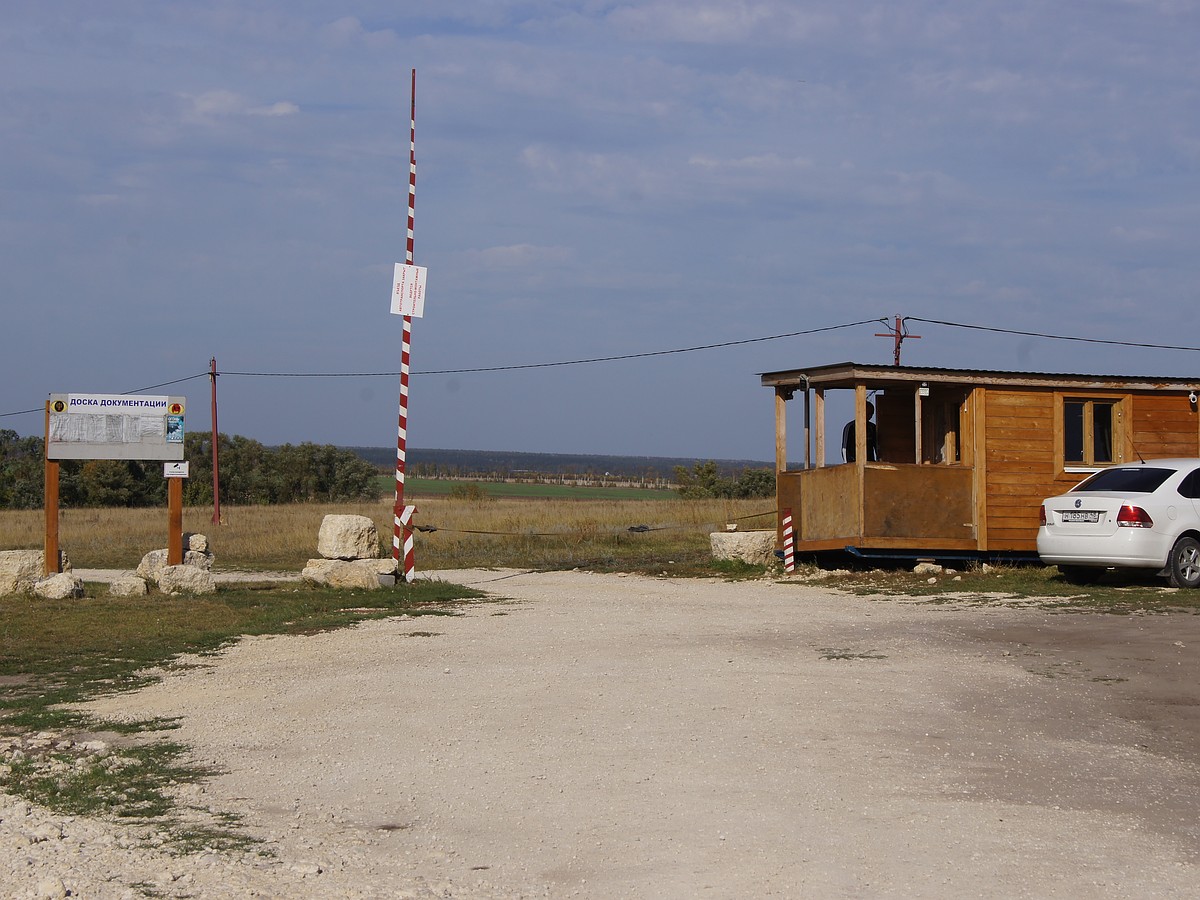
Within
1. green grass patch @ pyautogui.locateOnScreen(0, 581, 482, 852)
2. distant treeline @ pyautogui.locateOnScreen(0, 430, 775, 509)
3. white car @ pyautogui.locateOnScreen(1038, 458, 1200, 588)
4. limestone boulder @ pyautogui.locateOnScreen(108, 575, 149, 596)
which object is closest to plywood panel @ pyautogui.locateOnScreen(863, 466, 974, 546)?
white car @ pyautogui.locateOnScreen(1038, 458, 1200, 588)

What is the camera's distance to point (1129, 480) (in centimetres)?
1723

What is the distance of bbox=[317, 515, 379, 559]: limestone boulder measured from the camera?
18984 millimetres

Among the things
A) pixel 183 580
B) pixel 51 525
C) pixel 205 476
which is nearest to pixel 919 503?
pixel 183 580

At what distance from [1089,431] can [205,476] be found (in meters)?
51.1

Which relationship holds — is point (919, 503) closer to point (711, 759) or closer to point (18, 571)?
point (18, 571)

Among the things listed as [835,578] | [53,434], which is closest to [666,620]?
[835,578]

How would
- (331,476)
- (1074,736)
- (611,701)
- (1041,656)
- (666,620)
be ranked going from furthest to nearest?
(331,476)
(666,620)
(1041,656)
(611,701)
(1074,736)

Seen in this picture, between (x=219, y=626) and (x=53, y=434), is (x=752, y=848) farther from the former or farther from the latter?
(x=53, y=434)

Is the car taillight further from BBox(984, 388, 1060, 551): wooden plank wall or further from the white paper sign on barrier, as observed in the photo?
the white paper sign on barrier

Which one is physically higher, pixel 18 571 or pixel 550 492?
pixel 18 571

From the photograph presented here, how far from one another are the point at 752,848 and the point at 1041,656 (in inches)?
250

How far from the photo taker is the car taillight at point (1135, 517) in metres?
16.4

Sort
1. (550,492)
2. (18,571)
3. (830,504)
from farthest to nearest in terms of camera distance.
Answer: (550,492), (830,504), (18,571)

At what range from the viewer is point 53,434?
19.2m
